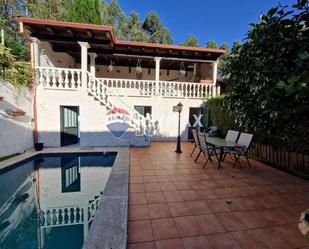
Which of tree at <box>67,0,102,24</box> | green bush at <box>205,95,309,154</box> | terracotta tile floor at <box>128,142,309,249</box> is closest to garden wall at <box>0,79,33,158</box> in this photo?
terracotta tile floor at <box>128,142,309,249</box>

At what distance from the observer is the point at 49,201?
400 centimetres

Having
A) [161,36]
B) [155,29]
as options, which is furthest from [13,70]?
[155,29]

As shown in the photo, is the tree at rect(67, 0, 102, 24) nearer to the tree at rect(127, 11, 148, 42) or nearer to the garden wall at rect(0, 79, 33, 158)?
the garden wall at rect(0, 79, 33, 158)

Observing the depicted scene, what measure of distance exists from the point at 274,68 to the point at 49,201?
4.98 meters

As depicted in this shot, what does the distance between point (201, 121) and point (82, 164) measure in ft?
22.4

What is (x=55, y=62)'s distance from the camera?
9930 mm

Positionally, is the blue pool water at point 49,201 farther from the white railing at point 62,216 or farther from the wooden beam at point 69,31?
the wooden beam at point 69,31

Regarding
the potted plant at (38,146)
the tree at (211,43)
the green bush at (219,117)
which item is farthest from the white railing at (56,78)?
the tree at (211,43)

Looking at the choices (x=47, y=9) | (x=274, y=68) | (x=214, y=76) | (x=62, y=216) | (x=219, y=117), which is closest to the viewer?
(x=274, y=68)

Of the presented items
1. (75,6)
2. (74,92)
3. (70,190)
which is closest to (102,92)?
(74,92)

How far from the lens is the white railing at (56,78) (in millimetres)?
7871

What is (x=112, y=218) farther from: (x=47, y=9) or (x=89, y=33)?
(x=47, y=9)

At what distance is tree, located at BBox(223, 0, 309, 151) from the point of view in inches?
92.3

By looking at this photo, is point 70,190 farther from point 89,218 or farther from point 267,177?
point 267,177
